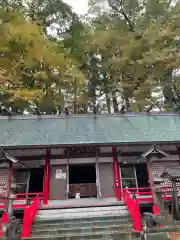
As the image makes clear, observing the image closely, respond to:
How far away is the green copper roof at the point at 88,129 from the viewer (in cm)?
1120

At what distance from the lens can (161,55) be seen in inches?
692

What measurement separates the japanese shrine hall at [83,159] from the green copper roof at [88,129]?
0.05 metres

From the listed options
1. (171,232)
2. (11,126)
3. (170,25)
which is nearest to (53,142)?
(11,126)

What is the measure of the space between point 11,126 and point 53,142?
13.7ft

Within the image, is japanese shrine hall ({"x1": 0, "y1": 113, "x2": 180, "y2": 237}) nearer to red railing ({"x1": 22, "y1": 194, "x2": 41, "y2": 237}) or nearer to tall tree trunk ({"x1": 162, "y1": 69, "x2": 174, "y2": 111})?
red railing ({"x1": 22, "y1": 194, "x2": 41, "y2": 237})

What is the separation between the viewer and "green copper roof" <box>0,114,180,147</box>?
441 inches

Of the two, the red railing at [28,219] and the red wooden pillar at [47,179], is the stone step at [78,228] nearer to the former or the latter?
the red railing at [28,219]

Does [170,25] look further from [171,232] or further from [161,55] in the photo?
[171,232]

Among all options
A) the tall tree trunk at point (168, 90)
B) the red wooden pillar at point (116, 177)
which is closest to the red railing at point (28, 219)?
the red wooden pillar at point (116, 177)

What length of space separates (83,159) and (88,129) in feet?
7.13

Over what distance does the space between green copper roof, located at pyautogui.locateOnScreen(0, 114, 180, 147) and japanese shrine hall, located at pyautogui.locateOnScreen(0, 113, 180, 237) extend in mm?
51

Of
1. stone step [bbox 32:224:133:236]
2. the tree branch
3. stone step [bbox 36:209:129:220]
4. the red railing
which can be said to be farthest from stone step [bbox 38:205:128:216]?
the tree branch

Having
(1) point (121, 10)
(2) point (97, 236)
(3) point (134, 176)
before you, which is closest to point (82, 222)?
(2) point (97, 236)

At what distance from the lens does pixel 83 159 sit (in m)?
11.5
